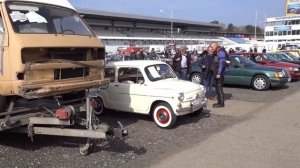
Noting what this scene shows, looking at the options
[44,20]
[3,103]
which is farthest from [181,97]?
[3,103]

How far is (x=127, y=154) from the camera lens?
712 centimetres

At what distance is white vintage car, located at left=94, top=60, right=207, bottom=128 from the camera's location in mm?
9328

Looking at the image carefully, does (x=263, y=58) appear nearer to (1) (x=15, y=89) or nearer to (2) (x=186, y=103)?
(2) (x=186, y=103)

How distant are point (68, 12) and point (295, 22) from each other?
103860mm

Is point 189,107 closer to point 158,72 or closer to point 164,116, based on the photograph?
point 164,116

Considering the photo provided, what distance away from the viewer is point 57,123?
22.7 ft

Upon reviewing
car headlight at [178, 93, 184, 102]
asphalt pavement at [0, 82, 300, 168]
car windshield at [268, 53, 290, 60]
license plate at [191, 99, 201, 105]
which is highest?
car windshield at [268, 53, 290, 60]

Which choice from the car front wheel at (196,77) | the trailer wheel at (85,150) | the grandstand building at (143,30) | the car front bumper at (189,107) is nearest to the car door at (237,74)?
the car front wheel at (196,77)

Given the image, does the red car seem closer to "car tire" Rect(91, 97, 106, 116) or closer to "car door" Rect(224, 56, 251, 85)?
"car door" Rect(224, 56, 251, 85)

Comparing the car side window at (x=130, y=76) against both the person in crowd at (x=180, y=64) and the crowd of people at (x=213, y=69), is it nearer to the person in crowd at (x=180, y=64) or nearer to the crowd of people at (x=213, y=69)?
the crowd of people at (x=213, y=69)

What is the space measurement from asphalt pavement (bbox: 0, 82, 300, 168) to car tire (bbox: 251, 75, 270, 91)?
5547 millimetres

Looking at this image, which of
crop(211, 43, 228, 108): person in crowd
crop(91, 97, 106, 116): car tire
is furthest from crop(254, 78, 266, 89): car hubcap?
crop(91, 97, 106, 116): car tire

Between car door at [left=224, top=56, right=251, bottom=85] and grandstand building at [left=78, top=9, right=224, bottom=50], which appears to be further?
grandstand building at [left=78, top=9, right=224, bottom=50]

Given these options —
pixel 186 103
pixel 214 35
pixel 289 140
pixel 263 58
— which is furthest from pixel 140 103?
pixel 214 35
